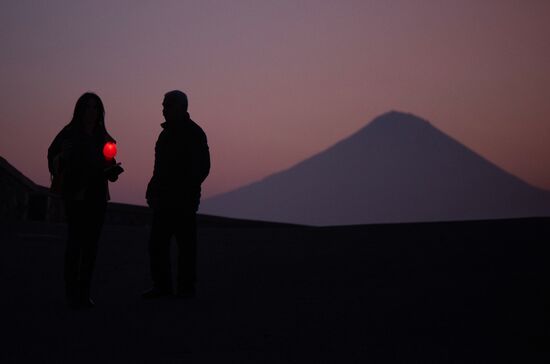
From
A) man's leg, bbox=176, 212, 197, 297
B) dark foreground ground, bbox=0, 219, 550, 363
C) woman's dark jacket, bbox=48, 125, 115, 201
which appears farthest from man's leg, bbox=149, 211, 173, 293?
woman's dark jacket, bbox=48, 125, 115, 201

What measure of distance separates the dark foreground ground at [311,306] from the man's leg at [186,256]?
182 millimetres

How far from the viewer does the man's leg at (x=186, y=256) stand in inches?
268

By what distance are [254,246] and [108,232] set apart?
3951mm

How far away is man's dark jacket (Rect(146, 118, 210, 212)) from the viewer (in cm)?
681

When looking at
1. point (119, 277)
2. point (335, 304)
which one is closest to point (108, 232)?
point (119, 277)

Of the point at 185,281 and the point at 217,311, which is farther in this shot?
the point at 185,281

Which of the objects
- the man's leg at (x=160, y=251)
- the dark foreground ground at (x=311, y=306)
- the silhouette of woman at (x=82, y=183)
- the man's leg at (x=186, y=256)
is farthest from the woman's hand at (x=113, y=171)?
the dark foreground ground at (x=311, y=306)

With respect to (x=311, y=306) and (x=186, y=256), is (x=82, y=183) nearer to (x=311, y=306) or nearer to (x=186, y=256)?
(x=186, y=256)

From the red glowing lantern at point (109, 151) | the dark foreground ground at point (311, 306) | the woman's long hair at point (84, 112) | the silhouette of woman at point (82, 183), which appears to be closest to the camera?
the dark foreground ground at point (311, 306)

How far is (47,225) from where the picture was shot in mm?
15297

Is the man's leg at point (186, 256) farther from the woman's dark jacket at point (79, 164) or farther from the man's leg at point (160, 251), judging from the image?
the woman's dark jacket at point (79, 164)

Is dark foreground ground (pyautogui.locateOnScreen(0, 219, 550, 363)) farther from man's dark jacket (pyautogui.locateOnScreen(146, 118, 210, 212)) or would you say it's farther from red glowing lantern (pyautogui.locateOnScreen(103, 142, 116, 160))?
red glowing lantern (pyautogui.locateOnScreen(103, 142, 116, 160))

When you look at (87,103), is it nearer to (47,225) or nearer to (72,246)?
(72,246)

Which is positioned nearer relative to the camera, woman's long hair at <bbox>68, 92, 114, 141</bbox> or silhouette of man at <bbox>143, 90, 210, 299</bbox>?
woman's long hair at <bbox>68, 92, 114, 141</bbox>
